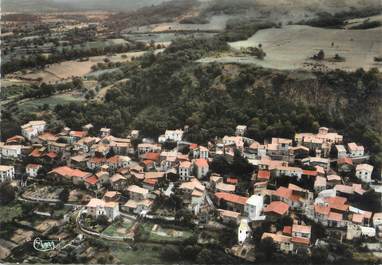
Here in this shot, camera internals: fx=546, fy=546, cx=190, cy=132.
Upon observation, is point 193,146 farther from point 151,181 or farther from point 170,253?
point 170,253

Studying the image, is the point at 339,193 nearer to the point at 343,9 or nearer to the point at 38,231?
the point at 343,9

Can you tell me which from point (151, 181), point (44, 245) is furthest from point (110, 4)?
point (44, 245)

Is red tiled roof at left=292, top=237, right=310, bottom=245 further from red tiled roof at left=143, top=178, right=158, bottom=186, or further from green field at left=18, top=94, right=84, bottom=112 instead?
green field at left=18, top=94, right=84, bottom=112

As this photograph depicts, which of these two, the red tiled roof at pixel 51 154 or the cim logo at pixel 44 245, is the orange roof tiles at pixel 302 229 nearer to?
the cim logo at pixel 44 245

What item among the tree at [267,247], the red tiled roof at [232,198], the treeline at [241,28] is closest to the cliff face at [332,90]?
the treeline at [241,28]

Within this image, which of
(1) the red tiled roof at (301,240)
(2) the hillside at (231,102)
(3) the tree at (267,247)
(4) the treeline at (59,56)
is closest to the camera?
(3) the tree at (267,247)

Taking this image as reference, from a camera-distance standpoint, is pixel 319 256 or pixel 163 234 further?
pixel 163 234
